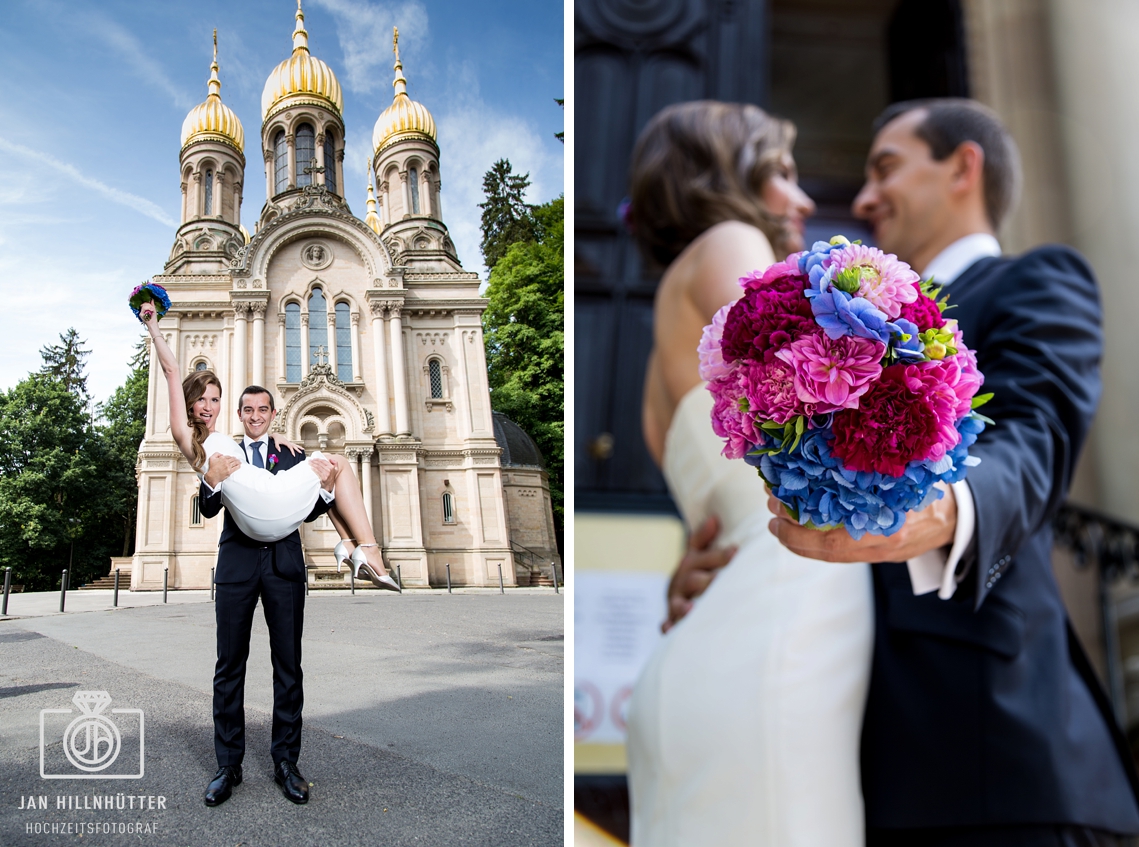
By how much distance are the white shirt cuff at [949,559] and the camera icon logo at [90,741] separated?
1841 millimetres

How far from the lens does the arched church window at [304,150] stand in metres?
2.44

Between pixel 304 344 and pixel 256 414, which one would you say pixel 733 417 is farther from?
pixel 304 344

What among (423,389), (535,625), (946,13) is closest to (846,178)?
(946,13)

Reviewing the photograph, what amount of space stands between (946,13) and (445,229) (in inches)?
63.1

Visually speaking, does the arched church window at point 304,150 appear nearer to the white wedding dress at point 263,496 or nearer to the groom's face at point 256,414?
the groom's face at point 256,414

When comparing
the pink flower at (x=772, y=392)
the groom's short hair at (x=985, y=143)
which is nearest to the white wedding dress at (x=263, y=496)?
the pink flower at (x=772, y=392)

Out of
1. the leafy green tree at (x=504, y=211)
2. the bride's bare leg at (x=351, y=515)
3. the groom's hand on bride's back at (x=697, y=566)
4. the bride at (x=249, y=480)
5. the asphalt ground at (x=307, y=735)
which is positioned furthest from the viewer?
the leafy green tree at (x=504, y=211)

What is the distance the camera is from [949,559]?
49.0 inches

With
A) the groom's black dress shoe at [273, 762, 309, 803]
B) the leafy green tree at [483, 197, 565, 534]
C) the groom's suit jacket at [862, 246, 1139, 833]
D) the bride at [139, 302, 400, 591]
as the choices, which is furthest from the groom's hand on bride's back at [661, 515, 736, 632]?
the groom's black dress shoe at [273, 762, 309, 803]

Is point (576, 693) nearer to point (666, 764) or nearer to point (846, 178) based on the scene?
point (666, 764)

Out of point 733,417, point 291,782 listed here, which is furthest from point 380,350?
point 733,417

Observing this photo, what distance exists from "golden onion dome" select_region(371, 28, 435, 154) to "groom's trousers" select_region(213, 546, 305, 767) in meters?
1.28

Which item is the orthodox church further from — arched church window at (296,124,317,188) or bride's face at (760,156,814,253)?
bride's face at (760,156,814,253)

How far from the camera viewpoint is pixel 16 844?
189cm
